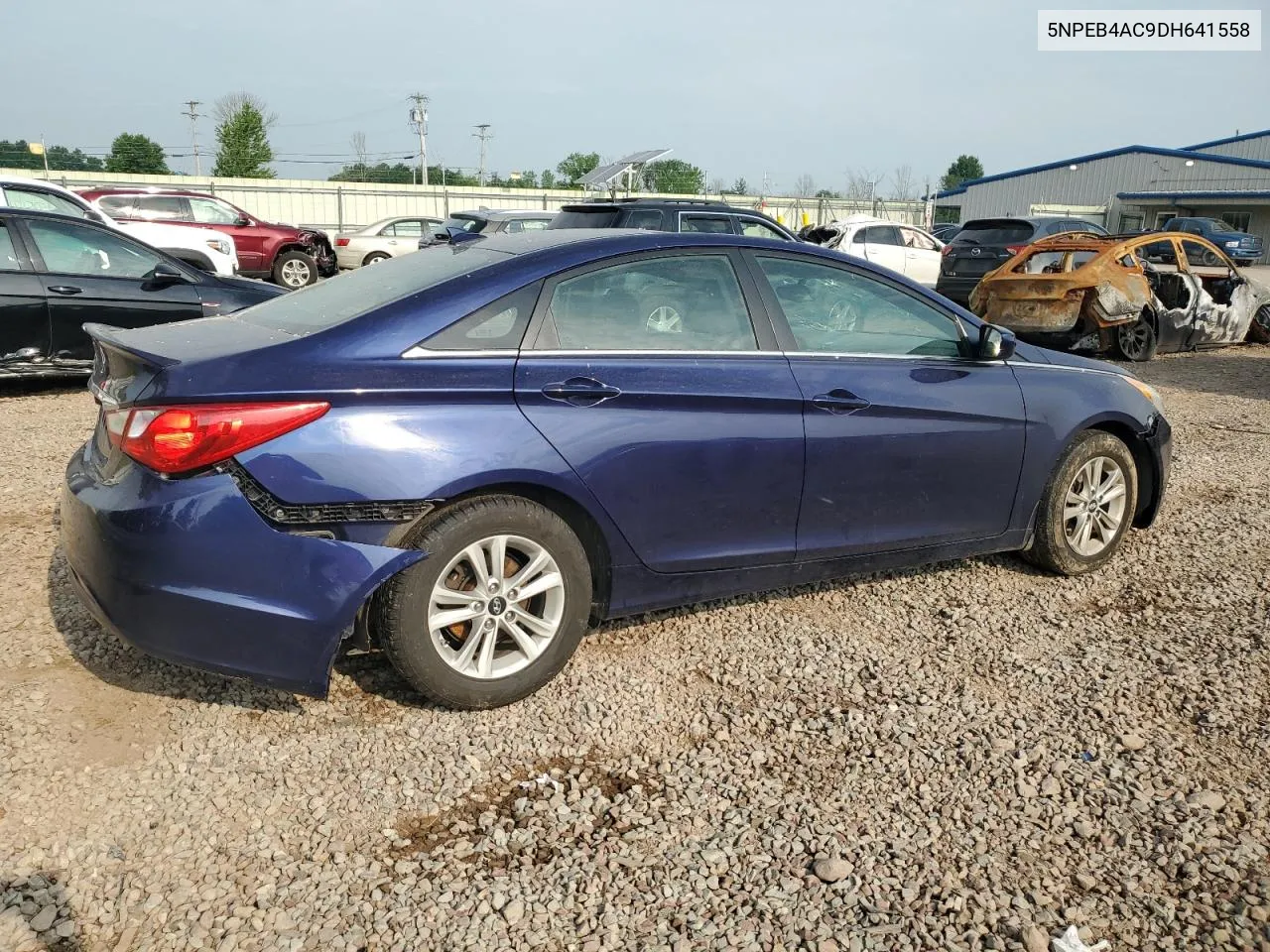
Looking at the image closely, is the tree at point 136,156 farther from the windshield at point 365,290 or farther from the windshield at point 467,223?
the windshield at point 365,290

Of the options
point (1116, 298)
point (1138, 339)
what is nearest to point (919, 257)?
point (1138, 339)

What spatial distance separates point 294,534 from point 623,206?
8317mm

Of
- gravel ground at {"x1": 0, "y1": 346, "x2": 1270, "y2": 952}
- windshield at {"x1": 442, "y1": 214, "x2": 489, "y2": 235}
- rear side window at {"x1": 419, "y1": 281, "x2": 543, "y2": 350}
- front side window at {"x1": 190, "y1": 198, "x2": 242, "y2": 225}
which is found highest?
front side window at {"x1": 190, "y1": 198, "x2": 242, "y2": 225}

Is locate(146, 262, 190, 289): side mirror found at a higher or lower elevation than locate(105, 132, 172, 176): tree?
lower

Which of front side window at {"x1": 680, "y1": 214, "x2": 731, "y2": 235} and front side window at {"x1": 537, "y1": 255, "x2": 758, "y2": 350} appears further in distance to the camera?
front side window at {"x1": 680, "y1": 214, "x2": 731, "y2": 235}

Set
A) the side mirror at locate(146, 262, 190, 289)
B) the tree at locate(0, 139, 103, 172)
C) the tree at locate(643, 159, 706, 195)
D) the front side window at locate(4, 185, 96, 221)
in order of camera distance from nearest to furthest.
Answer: the side mirror at locate(146, 262, 190, 289) < the front side window at locate(4, 185, 96, 221) < the tree at locate(0, 139, 103, 172) < the tree at locate(643, 159, 706, 195)

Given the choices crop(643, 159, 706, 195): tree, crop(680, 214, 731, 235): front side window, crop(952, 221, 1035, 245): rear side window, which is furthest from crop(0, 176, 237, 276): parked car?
crop(643, 159, 706, 195): tree

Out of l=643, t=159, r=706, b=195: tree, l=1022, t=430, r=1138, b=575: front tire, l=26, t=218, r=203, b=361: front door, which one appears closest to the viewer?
l=1022, t=430, r=1138, b=575: front tire

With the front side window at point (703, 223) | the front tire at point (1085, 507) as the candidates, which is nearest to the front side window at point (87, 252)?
the front side window at point (703, 223)

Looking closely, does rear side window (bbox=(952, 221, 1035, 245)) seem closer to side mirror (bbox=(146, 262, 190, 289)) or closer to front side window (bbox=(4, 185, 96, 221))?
side mirror (bbox=(146, 262, 190, 289))

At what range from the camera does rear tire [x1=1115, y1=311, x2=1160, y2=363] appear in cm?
1166

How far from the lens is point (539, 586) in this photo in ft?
10.6

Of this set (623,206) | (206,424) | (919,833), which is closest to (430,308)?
(206,424)

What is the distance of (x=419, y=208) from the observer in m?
37.3
